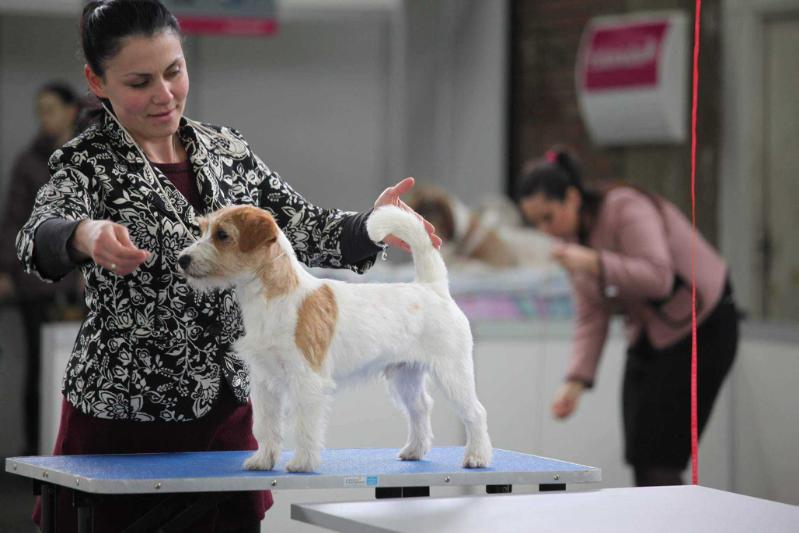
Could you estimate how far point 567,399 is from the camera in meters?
4.72

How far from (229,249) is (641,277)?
106 inches

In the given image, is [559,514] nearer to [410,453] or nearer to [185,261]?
[410,453]

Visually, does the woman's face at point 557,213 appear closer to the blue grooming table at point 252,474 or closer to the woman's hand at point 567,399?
the woman's hand at point 567,399

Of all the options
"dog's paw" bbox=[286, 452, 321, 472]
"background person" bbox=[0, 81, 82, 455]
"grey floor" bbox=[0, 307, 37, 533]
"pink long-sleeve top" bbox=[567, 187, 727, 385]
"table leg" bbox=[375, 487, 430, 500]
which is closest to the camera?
"dog's paw" bbox=[286, 452, 321, 472]

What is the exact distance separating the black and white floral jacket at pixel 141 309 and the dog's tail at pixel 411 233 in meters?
0.26

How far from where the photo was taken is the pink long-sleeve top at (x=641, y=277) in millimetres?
4324

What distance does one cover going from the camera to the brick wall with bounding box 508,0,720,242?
6.46 meters

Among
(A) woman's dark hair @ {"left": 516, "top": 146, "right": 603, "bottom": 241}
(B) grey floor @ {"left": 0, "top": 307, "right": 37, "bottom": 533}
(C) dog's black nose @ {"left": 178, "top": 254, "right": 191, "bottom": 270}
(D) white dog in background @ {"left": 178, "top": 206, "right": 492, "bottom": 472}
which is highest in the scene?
(A) woman's dark hair @ {"left": 516, "top": 146, "right": 603, "bottom": 241}

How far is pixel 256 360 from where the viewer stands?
1.89m

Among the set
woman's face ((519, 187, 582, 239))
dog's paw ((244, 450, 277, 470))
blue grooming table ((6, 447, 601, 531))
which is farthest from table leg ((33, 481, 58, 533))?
woman's face ((519, 187, 582, 239))

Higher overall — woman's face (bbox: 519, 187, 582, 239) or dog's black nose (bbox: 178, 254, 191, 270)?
woman's face (bbox: 519, 187, 582, 239)

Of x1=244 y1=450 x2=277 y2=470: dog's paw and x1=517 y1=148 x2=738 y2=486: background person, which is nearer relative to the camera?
x1=244 y1=450 x2=277 y2=470: dog's paw

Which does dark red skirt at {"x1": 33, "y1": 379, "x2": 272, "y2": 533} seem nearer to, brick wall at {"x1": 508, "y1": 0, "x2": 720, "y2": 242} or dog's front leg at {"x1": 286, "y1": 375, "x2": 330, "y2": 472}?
dog's front leg at {"x1": 286, "y1": 375, "x2": 330, "y2": 472}

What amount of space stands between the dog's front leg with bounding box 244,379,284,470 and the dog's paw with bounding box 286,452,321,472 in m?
0.04
